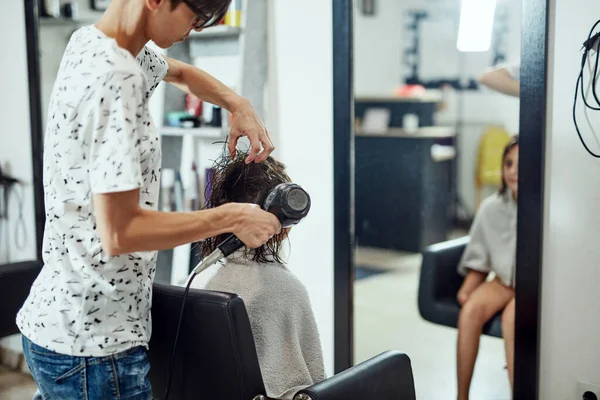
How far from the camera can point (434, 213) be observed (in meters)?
2.45

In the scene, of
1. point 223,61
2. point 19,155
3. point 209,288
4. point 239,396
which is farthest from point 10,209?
point 239,396

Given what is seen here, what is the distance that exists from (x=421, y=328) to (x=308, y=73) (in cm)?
98

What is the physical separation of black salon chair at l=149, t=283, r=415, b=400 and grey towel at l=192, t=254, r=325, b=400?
5.0 inches

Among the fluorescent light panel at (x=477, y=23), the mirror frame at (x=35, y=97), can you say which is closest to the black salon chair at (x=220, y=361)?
the fluorescent light panel at (x=477, y=23)

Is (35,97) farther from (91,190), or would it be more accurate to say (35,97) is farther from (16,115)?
(91,190)

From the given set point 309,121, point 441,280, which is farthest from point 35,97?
point 441,280

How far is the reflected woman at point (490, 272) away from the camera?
2.08 m

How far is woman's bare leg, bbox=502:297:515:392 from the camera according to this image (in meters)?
2.00

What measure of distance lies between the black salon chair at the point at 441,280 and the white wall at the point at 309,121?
35cm

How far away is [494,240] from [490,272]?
0.11 m

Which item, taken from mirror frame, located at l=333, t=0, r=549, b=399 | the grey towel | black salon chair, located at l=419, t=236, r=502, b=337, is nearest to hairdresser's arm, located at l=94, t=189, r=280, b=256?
the grey towel

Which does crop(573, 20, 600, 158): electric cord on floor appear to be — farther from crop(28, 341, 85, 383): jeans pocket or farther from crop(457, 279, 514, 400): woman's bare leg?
crop(28, 341, 85, 383): jeans pocket

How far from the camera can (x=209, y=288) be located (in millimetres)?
1599

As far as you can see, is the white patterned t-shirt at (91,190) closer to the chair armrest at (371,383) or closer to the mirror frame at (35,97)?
the chair armrest at (371,383)
